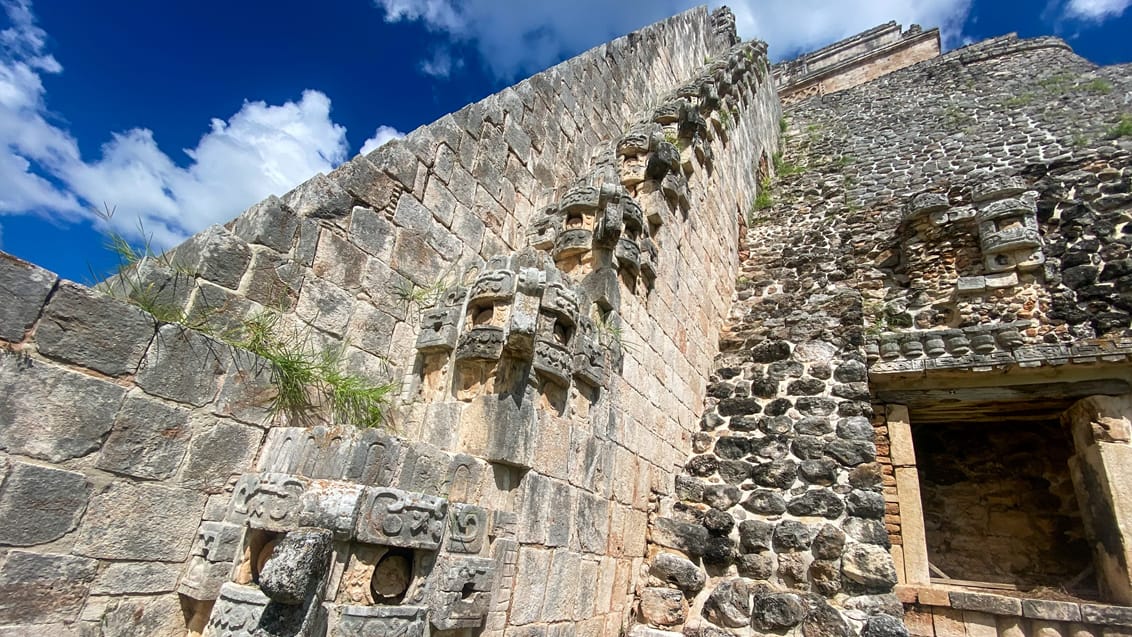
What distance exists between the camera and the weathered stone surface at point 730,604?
4148 mm

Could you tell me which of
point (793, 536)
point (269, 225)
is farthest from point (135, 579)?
point (793, 536)

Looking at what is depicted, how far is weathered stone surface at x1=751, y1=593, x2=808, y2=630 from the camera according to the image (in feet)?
13.2

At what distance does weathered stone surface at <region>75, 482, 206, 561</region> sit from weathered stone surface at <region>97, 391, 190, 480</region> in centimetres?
7

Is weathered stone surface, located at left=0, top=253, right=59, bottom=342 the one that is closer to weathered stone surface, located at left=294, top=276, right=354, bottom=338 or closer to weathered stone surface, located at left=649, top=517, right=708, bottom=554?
weathered stone surface, located at left=294, top=276, right=354, bottom=338

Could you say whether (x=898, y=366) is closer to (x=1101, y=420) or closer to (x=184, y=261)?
(x=1101, y=420)

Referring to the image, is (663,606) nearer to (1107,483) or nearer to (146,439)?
(146,439)

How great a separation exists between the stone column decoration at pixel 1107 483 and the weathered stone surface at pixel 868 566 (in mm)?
1858

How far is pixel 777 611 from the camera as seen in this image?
4062 mm

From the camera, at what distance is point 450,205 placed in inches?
168

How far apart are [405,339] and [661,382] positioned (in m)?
2.27

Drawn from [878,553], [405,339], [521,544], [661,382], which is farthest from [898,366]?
[405,339]

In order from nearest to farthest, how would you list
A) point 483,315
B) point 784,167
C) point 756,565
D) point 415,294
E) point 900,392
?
point 483,315 < point 415,294 < point 756,565 < point 900,392 < point 784,167

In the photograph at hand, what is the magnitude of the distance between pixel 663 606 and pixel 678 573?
254mm

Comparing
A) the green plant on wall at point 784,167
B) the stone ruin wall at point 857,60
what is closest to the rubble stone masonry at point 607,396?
the green plant on wall at point 784,167
